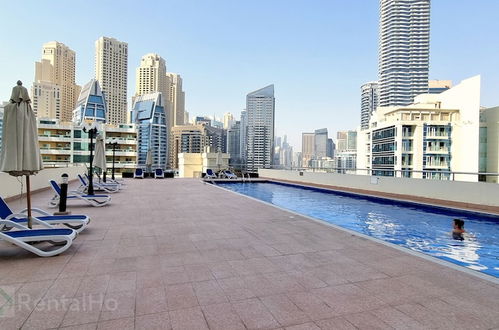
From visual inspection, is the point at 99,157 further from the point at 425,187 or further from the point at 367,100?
the point at 367,100

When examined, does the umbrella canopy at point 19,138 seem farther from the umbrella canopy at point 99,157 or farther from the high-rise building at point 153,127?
the high-rise building at point 153,127

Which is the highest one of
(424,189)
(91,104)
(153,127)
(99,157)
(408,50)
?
(408,50)

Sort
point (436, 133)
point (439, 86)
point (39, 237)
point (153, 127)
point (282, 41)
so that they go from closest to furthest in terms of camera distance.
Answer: point (39, 237), point (282, 41), point (436, 133), point (153, 127), point (439, 86)

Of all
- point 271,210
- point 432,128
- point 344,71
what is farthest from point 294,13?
point 432,128

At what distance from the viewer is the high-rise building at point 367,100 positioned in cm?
10950

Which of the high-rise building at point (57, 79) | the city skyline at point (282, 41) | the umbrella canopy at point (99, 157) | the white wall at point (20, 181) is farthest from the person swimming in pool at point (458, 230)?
the high-rise building at point (57, 79)

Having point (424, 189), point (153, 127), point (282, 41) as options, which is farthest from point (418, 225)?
point (153, 127)

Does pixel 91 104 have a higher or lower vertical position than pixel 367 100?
lower

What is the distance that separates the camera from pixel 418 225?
24.2 feet

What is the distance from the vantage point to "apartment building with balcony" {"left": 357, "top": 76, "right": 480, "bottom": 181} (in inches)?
1652

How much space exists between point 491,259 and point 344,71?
17793 millimetres

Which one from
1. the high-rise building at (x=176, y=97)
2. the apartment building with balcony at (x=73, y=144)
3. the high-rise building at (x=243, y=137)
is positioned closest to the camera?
the high-rise building at (x=243, y=137)

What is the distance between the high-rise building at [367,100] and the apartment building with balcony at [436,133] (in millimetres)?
62193

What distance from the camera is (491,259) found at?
190 inches
